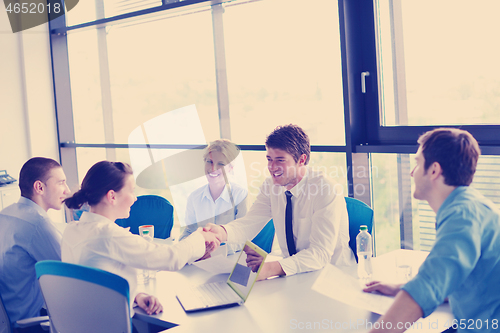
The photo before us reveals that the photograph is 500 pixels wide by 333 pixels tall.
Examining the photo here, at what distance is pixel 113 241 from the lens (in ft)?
5.84

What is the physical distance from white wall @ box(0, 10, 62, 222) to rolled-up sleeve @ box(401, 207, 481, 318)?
4835 mm

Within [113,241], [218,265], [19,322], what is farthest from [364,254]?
[19,322]

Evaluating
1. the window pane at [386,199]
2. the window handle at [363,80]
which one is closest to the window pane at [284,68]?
→ the window handle at [363,80]

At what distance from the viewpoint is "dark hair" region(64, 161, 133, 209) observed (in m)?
1.92

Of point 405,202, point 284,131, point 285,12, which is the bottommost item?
point 405,202

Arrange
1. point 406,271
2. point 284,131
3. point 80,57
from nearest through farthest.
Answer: point 406,271 < point 284,131 < point 80,57

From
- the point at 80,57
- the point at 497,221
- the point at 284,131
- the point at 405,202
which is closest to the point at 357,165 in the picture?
the point at 405,202

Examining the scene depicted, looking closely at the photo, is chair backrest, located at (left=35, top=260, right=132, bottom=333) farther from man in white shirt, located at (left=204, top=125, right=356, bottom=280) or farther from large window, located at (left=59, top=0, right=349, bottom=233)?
large window, located at (left=59, top=0, right=349, bottom=233)

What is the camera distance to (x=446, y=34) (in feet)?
9.33

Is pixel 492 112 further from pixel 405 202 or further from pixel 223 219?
pixel 223 219

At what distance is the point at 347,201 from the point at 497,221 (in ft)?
3.92

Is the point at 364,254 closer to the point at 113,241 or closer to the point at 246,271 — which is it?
the point at 246,271

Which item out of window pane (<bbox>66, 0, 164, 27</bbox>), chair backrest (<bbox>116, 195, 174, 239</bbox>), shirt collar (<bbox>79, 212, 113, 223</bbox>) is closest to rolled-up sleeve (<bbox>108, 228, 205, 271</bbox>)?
shirt collar (<bbox>79, 212, 113, 223</bbox>)

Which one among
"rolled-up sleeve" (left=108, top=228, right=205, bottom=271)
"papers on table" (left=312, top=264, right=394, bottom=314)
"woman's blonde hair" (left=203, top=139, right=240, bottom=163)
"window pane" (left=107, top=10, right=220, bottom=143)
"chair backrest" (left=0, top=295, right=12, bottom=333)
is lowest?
"chair backrest" (left=0, top=295, right=12, bottom=333)
